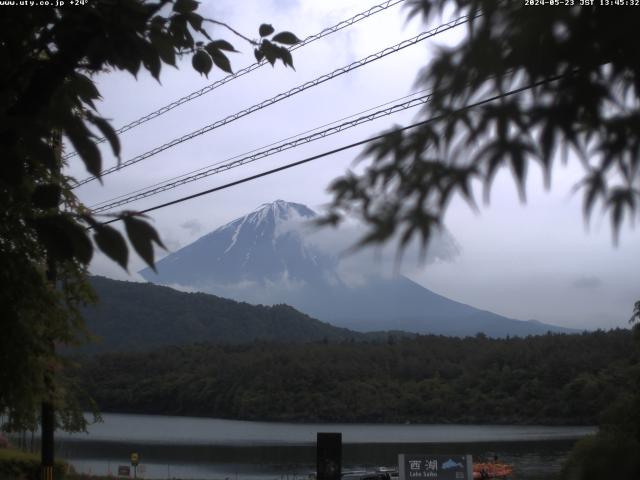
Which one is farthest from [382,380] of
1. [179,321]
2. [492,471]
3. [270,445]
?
[492,471]

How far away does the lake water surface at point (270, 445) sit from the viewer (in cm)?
4097

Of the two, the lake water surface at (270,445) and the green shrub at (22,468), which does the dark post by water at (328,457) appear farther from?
the lake water surface at (270,445)

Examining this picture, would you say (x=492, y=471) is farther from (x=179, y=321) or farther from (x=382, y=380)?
(x=179, y=321)

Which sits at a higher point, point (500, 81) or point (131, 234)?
point (500, 81)

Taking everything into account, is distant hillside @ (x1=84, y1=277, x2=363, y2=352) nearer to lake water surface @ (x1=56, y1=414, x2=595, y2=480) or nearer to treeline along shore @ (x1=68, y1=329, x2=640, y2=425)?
treeline along shore @ (x1=68, y1=329, x2=640, y2=425)

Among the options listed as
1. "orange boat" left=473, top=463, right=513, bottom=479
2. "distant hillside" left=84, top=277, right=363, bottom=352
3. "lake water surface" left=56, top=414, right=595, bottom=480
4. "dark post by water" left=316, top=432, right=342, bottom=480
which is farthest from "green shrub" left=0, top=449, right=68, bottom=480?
"lake water surface" left=56, top=414, right=595, bottom=480

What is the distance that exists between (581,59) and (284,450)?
5101cm

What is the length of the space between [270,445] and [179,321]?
1824 centimetres

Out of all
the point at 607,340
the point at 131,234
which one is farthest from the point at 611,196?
the point at 607,340

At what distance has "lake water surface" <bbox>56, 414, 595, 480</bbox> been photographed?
41.0 m

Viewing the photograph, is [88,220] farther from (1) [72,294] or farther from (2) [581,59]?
(1) [72,294]

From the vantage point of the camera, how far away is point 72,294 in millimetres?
8633

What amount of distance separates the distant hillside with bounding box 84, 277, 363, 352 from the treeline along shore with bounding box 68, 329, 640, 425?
6.33 feet

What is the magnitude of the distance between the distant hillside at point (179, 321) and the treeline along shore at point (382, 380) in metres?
1.93
